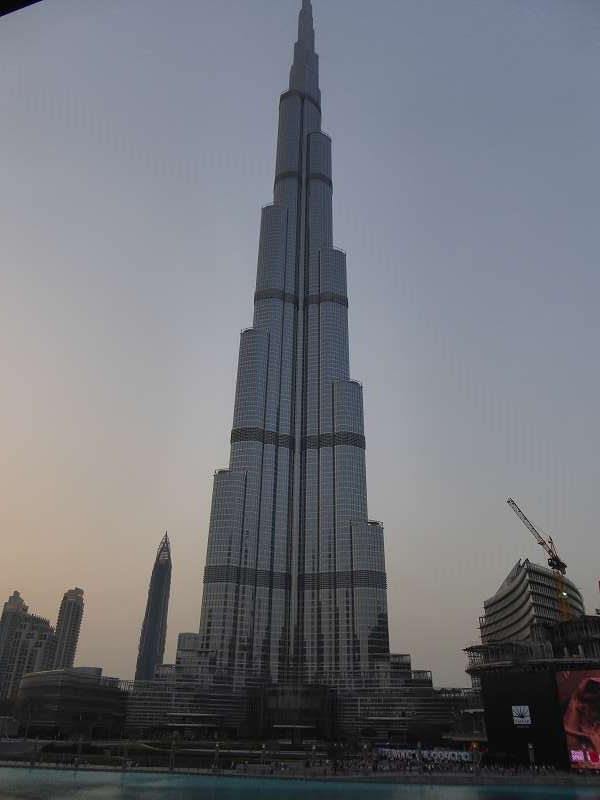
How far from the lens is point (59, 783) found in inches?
3310

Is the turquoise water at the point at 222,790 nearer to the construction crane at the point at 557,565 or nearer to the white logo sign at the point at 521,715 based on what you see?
the white logo sign at the point at 521,715

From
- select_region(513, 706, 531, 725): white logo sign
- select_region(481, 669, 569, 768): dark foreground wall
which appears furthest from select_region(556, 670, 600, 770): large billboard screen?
select_region(513, 706, 531, 725): white logo sign

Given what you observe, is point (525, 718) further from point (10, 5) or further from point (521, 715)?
point (10, 5)

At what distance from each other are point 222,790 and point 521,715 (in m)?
48.4

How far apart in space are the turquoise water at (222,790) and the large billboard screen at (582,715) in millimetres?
9689

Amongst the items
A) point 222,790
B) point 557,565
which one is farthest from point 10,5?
point 557,565

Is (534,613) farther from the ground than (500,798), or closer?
farther from the ground

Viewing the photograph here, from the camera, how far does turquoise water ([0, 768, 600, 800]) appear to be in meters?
70.6

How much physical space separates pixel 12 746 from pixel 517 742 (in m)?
104

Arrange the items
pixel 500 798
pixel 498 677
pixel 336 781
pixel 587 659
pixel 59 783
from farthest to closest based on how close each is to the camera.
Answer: pixel 587 659, pixel 498 677, pixel 336 781, pixel 59 783, pixel 500 798

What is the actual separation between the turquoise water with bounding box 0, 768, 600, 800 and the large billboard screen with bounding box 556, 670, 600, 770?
31.8ft

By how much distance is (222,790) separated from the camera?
79.9 metres

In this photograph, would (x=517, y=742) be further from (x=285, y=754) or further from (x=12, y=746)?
(x=12, y=746)

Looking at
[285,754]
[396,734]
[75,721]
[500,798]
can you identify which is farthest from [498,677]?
[75,721]
